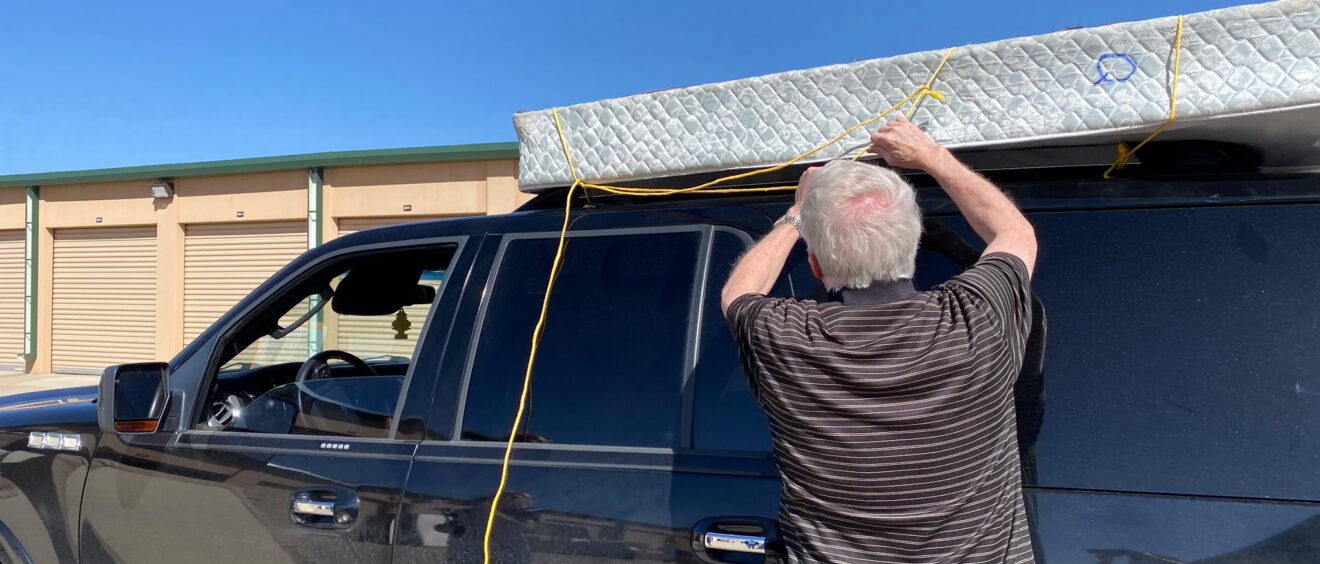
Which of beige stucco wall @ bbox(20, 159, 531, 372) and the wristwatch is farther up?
beige stucco wall @ bbox(20, 159, 531, 372)

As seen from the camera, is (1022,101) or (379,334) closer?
(1022,101)

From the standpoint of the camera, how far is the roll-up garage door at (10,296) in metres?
18.0

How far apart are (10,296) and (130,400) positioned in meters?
18.9

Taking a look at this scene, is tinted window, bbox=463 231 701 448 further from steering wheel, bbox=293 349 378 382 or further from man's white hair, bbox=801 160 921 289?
steering wheel, bbox=293 349 378 382

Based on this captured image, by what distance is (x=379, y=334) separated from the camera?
147 inches

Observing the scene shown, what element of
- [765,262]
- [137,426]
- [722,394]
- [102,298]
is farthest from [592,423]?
[102,298]

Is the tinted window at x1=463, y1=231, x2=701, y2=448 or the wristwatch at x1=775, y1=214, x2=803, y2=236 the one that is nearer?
the wristwatch at x1=775, y1=214, x2=803, y2=236

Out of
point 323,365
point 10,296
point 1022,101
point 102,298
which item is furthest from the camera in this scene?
point 10,296

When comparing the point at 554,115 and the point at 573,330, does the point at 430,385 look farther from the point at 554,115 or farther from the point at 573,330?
Answer: the point at 554,115

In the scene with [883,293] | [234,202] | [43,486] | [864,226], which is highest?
[234,202]

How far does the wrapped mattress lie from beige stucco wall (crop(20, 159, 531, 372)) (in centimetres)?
1097

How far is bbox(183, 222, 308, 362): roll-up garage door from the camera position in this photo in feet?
50.7

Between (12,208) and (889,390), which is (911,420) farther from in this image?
(12,208)

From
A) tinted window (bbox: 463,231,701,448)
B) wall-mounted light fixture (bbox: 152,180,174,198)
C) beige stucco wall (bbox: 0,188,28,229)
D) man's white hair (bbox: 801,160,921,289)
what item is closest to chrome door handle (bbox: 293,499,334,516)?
tinted window (bbox: 463,231,701,448)
